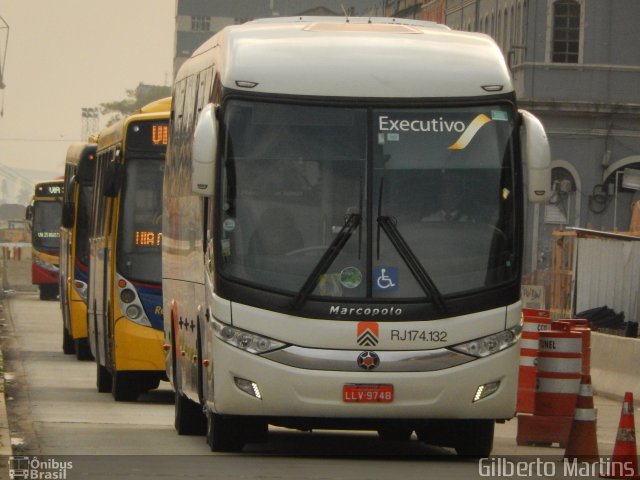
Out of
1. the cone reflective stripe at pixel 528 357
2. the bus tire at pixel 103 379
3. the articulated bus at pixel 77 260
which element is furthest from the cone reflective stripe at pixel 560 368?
the articulated bus at pixel 77 260

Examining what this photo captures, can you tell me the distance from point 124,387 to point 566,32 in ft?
113

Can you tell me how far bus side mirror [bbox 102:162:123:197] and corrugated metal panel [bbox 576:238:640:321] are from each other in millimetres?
11032

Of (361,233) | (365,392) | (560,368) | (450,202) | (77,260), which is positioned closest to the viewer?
(365,392)

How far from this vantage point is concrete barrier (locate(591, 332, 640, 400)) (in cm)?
2294

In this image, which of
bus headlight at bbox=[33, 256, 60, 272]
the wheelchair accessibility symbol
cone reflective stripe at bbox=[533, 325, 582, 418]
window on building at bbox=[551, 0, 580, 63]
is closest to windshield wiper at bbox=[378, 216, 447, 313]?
the wheelchair accessibility symbol

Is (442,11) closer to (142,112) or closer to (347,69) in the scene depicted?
(142,112)

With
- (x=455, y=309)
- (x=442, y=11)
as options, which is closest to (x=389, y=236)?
(x=455, y=309)

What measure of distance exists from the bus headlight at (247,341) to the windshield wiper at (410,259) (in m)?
1.08

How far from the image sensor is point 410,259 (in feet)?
43.7

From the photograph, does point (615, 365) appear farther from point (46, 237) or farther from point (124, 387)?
point (46, 237)

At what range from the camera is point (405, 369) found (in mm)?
13117

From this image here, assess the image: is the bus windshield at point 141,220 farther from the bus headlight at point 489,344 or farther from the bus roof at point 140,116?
the bus headlight at point 489,344

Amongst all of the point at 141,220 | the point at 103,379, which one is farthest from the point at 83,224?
the point at 141,220

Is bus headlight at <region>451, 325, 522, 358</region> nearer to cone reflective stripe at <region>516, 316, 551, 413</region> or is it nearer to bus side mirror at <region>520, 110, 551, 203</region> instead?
bus side mirror at <region>520, 110, 551, 203</region>
